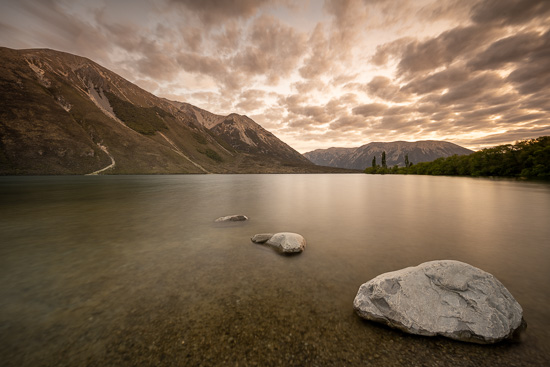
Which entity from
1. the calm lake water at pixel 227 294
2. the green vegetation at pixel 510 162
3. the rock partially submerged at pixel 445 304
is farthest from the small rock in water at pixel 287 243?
the green vegetation at pixel 510 162

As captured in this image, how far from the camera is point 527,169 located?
299 ft

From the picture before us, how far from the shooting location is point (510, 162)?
101 m

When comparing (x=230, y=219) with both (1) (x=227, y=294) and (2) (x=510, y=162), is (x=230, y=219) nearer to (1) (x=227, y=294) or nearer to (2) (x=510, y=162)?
(1) (x=227, y=294)

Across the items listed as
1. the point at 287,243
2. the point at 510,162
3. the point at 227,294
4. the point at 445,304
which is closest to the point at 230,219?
the point at 287,243

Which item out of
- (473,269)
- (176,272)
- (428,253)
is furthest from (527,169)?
(176,272)

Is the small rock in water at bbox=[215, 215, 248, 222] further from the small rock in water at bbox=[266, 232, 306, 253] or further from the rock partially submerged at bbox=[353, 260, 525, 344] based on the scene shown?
the rock partially submerged at bbox=[353, 260, 525, 344]

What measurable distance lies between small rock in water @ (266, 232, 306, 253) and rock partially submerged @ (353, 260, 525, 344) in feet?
19.5

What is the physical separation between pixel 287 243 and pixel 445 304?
8.26 meters

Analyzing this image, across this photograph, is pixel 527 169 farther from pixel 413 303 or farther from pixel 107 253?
pixel 107 253

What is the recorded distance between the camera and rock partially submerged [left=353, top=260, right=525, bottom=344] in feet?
19.6

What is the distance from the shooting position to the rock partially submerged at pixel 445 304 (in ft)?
19.6

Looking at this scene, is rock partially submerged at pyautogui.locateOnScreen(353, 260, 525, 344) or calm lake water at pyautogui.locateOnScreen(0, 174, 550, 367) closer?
calm lake water at pyautogui.locateOnScreen(0, 174, 550, 367)

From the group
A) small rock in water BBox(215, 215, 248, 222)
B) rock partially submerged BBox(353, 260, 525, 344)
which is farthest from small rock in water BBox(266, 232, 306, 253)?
small rock in water BBox(215, 215, 248, 222)

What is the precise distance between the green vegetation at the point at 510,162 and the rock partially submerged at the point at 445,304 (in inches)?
4959
